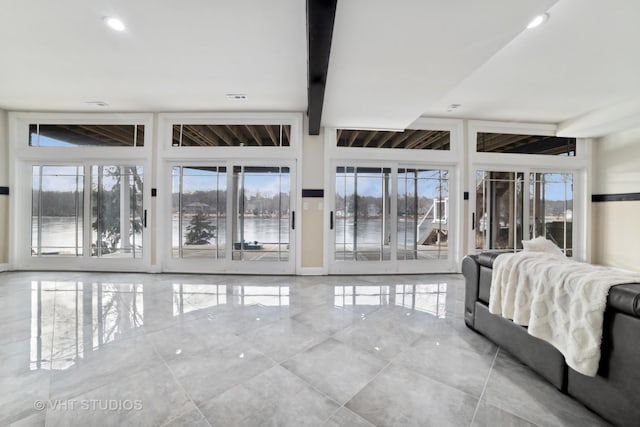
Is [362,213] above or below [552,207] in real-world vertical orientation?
below

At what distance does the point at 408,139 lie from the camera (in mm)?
4637

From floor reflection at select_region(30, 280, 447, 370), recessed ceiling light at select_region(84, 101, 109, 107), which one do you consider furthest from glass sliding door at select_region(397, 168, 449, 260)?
recessed ceiling light at select_region(84, 101, 109, 107)

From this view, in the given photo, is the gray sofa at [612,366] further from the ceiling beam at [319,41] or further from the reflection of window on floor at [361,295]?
the ceiling beam at [319,41]

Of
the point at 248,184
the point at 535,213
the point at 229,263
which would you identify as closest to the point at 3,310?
the point at 229,263

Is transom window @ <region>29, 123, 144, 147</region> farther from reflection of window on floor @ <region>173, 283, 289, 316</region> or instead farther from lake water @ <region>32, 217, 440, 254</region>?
reflection of window on floor @ <region>173, 283, 289, 316</region>

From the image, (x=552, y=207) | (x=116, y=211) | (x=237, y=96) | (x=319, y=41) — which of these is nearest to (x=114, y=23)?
(x=237, y=96)

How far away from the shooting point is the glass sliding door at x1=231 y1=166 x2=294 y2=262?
4.44 m

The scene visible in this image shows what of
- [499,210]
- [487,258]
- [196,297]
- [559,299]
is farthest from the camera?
[499,210]

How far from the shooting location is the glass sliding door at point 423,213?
455 cm

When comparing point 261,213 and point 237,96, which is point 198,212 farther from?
point 237,96

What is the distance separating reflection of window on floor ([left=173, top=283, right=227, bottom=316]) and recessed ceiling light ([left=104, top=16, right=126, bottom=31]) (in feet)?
9.20

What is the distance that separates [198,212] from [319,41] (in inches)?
139

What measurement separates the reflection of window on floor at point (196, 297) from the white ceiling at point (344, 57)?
109 inches

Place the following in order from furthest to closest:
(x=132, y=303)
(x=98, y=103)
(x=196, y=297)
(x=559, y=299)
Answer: (x=98, y=103)
(x=196, y=297)
(x=132, y=303)
(x=559, y=299)
